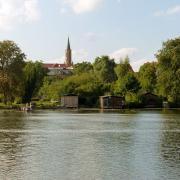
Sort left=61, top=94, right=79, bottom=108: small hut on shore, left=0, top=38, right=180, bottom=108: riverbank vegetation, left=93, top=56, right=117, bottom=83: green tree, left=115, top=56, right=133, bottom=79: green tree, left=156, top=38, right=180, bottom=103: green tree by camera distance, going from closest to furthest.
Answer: left=156, top=38, right=180, bottom=103: green tree, left=0, top=38, right=180, bottom=108: riverbank vegetation, left=61, top=94, right=79, bottom=108: small hut on shore, left=115, top=56, right=133, bottom=79: green tree, left=93, top=56, right=117, bottom=83: green tree

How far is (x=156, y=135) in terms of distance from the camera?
46750mm

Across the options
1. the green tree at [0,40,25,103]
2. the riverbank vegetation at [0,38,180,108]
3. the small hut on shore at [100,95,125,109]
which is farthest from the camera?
the small hut on shore at [100,95,125,109]

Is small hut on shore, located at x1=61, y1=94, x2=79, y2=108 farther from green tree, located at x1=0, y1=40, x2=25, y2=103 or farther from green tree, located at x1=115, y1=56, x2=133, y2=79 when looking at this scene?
green tree, located at x1=115, y1=56, x2=133, y2=79

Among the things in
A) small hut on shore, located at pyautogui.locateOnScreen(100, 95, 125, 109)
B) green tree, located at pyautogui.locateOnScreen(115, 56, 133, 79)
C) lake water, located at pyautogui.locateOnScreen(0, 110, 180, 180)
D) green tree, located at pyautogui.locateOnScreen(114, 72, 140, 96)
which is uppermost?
green tree, located at pyautogui.locateOnScreen(115, 56, 133, 79)

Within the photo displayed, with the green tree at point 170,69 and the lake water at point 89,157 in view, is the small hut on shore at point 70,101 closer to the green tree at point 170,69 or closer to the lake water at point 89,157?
the green tree at point 170,69

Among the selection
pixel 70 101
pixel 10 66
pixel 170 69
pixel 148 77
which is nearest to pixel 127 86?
pixel 148 77

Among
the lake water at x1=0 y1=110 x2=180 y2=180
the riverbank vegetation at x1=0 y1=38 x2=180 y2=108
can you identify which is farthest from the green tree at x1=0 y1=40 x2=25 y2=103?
the lake water at x1=0 y1=110 x2=180 y2=180

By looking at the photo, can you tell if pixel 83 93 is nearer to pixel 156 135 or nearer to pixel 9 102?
pixel 9 102

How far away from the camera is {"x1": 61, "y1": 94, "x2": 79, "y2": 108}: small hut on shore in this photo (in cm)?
12975

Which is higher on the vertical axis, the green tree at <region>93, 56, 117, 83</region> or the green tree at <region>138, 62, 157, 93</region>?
the green tree at <region>93, 56, 117, 83</region>

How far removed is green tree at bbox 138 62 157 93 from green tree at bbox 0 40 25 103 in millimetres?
38331

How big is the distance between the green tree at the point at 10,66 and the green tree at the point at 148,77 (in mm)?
38331

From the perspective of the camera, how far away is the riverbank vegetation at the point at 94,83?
11854cm

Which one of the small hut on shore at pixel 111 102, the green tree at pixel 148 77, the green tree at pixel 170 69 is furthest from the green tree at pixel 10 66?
the green tree at pixel 148 77
